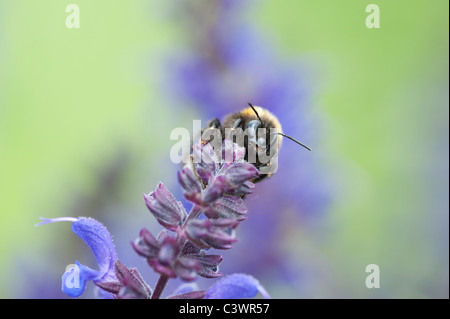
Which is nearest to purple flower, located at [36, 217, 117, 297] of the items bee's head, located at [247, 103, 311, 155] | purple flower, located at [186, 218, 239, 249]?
purple flower, located at [186, 218, 239, 249]

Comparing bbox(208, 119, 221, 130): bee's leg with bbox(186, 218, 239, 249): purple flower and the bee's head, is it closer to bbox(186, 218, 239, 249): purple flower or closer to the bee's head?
the bee's head

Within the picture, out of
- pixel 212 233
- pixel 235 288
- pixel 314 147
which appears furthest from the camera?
pixel 314 147

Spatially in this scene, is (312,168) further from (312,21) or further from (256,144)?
(312,21)

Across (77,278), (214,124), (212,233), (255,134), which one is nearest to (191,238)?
(212,233)

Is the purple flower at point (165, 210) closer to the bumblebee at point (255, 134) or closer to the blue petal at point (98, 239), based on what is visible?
the blue petal at point (98, 239)

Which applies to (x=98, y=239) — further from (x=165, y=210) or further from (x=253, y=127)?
(x=253, y=127)

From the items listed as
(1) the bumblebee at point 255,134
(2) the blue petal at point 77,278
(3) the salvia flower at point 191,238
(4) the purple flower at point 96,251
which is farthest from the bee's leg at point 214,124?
(2) the blue petal at point 77,278
